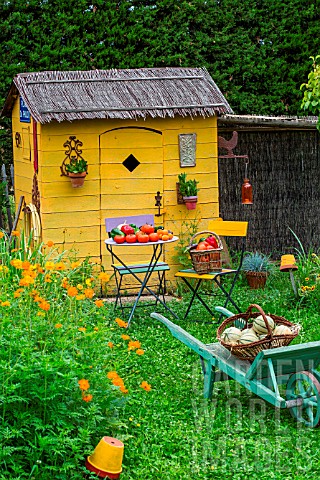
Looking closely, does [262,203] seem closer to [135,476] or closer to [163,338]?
[163,338]

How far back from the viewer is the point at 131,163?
10008 mm

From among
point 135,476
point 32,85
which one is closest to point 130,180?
point 32,85

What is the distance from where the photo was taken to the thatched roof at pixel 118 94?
31.3 ft

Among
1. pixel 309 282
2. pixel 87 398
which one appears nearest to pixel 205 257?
pixel 309 282

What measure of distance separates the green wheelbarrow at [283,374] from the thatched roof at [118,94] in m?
4.23

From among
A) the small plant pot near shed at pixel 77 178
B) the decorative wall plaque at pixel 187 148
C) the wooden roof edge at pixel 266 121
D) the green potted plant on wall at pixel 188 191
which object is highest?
the wooden roof edge at pixel 266 121

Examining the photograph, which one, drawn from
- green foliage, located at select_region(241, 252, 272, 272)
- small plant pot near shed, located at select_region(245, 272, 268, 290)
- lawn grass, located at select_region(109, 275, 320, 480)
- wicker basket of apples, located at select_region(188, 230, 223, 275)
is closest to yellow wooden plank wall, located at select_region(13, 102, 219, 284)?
green foliage, located at select_region(241, 252, 272, 272)

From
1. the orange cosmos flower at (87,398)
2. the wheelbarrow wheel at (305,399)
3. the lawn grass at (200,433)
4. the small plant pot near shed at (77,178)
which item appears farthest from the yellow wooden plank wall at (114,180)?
the orange cosmos flower at (87,398)

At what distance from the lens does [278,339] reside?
598 centimetres

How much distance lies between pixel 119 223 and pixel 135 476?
180 inches

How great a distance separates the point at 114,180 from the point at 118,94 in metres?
1.07

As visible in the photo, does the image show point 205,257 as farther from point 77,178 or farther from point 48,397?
point 48,397

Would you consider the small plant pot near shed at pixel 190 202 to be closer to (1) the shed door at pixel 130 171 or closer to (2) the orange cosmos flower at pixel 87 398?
(1) the shed door at pixel 130 171

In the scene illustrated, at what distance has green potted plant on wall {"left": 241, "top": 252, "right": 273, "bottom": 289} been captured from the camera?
33.9 feet
